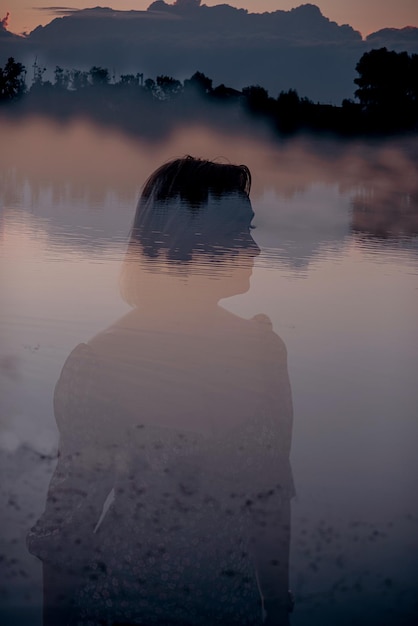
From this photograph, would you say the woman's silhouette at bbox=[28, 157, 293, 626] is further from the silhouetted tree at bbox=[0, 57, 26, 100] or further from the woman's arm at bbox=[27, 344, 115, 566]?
the silhouetted tree at bbox=[0, 57, 26, 100]

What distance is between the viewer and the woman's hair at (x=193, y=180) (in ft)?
5.18

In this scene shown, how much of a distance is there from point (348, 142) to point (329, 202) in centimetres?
165

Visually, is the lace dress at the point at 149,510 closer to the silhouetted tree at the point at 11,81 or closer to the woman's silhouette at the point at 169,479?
the woman's silhouette at the point at 169,479

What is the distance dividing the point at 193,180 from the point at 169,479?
672mm

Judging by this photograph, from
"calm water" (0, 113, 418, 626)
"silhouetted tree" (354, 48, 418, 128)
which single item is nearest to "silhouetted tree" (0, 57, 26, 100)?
"calm water" (0, 113, 418, 626)

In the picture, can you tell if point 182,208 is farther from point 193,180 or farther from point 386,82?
point 386,82

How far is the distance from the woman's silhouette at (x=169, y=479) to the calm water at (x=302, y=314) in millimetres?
175

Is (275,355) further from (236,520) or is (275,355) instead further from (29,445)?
(29,445)

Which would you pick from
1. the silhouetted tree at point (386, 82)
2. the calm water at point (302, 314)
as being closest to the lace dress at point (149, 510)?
the calm water at point (302, 314)

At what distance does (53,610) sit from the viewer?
1359mm

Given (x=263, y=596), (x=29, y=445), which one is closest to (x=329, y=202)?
(x=29, y=445)

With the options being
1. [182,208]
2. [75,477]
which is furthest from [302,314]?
[75,477]

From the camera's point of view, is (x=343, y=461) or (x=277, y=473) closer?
(x=277, y=473)

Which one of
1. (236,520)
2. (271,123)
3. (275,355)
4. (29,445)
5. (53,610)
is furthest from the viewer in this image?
(271,123)
